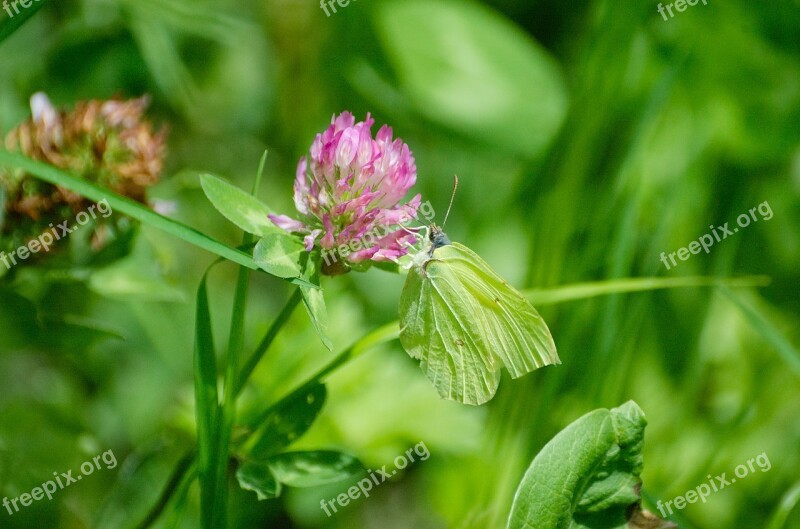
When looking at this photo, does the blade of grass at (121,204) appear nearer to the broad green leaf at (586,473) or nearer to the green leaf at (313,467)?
the green leaf at (313,467)

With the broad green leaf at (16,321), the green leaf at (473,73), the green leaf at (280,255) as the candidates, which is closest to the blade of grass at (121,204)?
the green leaf at (280,255)

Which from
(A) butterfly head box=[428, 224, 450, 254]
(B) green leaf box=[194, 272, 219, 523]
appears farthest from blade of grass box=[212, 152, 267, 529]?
(A) butterfly head box=[428, 224, 450, 254]

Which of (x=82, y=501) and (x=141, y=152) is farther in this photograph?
(x=82, y=501)

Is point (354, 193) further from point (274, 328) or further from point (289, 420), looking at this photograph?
point (289, 420)

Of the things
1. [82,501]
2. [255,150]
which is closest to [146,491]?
[82,501]

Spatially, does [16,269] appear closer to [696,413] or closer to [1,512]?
[1,512]

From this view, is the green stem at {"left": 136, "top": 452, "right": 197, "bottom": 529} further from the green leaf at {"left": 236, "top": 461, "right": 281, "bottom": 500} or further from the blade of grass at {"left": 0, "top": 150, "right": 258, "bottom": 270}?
the blade of grass at {"left": 0, "top": 150, "right": 258, "bottom": 270}

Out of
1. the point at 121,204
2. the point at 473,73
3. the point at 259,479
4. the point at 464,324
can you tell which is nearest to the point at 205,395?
the point at 259,479
